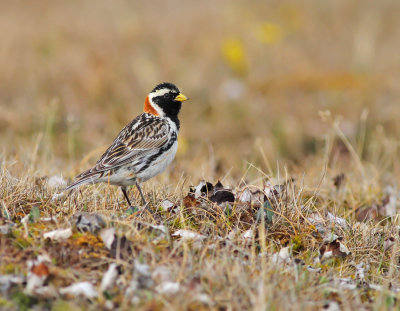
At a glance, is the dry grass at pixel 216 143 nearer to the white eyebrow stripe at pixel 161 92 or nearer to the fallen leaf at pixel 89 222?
the fallen leaf at pixel 89 222

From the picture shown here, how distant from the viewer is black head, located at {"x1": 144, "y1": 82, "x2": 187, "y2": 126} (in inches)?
320

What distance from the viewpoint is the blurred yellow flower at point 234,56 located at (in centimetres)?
1573

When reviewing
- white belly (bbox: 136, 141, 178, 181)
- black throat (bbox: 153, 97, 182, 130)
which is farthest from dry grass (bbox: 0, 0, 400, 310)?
black throat (bbox: 153, 97, 182, 130)

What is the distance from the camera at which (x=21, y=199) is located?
596 cm

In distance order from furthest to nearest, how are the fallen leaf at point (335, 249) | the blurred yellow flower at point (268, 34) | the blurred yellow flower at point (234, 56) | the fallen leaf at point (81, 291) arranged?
the blurred yellow flower at point (268, 34)
the blurred yellow flower at point (234, 56)
the fallen leaf at point (335, 249)
the fallen leaf at point (81, 291)

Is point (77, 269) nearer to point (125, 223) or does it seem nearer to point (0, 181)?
point (125, 223)

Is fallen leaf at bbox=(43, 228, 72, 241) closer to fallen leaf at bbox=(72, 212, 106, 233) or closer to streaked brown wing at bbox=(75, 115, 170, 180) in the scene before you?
fallen leaf at bbox=(72, 212, 106, 233)

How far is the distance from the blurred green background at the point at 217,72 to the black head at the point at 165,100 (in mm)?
2595

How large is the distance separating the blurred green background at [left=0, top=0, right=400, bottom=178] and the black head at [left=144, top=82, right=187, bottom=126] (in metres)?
2.59

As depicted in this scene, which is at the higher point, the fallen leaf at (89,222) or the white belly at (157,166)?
the fallen leaf at (89,222)

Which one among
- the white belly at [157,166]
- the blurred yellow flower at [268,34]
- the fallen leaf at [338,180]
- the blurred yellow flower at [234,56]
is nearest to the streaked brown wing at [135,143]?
the white belly at [157,166]

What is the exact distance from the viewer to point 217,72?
16.6 metres

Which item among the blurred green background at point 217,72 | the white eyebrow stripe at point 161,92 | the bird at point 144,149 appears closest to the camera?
the bird at point 144,149

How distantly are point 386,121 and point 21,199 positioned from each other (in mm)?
10028
